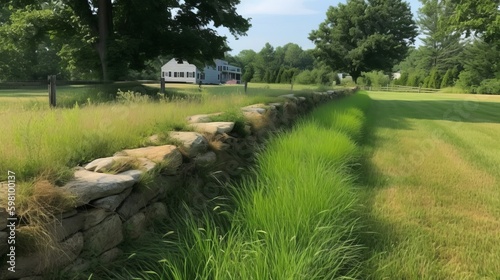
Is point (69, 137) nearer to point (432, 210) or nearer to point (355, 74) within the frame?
point (432, 210)

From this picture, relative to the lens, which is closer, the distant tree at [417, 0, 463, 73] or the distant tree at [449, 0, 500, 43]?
the distant tree at [449, 0, 500, 43]

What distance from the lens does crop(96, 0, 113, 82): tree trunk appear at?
12367mm

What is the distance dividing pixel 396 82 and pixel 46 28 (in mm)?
53525

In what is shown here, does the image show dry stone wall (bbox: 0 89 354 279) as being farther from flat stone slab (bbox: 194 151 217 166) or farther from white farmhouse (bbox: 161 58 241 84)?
white farmhouse (bbox: 161 58 241 84)

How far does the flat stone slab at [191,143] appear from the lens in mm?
2956

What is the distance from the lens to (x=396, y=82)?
189 feet

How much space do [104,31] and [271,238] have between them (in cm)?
1248

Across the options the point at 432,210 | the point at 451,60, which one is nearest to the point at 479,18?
the point at 432,210

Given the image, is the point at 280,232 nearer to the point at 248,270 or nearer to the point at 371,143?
the point at 248,270

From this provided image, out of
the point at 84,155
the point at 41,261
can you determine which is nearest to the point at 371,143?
the point at 84,155

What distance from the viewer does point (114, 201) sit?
6.41 feet

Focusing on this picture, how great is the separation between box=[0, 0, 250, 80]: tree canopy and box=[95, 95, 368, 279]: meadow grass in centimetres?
1003

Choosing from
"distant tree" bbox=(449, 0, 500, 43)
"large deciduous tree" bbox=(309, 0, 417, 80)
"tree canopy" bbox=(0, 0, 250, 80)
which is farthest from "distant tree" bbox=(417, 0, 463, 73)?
"tree canopy" bbox=(0, 0, 250, 80)

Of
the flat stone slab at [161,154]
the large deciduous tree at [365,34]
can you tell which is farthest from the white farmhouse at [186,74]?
the flat stone slab at [161,154]
